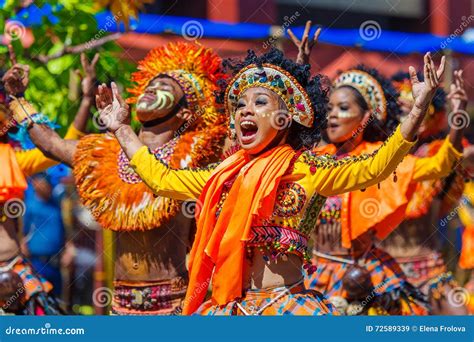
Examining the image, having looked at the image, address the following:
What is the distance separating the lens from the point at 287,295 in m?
4.90

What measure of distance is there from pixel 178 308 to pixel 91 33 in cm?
255

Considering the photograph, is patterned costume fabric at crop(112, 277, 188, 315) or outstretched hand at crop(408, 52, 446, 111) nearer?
outstretched hand at crop(408, 52, 446, 111)

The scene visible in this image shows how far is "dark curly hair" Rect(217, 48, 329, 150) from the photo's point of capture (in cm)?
511

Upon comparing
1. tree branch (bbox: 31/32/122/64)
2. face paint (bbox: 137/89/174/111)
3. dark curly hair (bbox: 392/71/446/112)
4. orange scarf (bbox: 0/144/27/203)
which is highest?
tree branch (bbox: 31/32/122/64)

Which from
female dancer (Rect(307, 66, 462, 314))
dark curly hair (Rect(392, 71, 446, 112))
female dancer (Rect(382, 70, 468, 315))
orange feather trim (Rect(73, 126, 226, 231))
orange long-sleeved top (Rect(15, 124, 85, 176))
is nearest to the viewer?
orange feather trim (Rect(73, 126, 226, 231))

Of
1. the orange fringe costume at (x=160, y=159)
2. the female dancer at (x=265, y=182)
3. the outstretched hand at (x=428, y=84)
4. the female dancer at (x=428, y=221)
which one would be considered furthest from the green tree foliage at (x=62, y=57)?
the outstretched hand at (x=428, y=84)

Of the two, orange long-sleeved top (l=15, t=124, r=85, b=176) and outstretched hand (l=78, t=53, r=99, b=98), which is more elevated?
outstretched hand (l=78, t=53, r=99, b=98)

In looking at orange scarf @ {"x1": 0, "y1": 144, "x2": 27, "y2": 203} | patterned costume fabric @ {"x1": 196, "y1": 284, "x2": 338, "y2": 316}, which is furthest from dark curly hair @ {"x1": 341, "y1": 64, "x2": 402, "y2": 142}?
patterned costume fabric @ {"x1": 196, "y1": 284, "x2": 338, "y2": 316}

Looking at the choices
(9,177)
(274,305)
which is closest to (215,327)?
(274,305)

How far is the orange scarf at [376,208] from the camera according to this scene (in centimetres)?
662

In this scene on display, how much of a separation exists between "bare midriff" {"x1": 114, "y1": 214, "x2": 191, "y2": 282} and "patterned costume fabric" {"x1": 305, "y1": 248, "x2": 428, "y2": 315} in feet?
3.23

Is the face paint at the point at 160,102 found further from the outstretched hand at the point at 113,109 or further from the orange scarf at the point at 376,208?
the orange scarf at the point at 376,208

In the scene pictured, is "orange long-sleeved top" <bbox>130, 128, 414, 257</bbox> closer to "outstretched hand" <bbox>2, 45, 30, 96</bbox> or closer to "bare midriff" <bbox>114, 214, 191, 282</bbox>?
"bare midriff" <bbox>114, 214, 191, 282</bbox>

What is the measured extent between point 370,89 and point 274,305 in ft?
8.03
